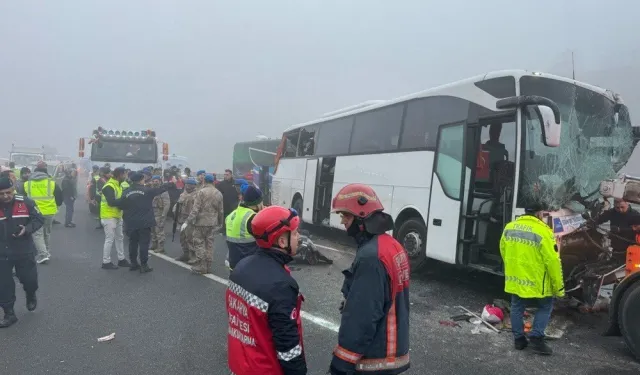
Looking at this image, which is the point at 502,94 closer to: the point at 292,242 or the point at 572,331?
the point at 572,331

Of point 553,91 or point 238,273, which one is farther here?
point 553,91

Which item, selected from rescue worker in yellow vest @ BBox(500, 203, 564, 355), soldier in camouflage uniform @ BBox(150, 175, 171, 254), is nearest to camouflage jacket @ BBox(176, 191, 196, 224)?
soldier in camouflage uniform @ BBox(150, 175, 171, 254)

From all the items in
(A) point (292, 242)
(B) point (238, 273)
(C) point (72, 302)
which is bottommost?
(C) point (72, 302)

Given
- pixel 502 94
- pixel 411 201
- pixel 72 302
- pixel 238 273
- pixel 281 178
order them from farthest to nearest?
pixel 281 178, pixel 411 201, pixel 502 94, pixel 72 302, pixel 238 273

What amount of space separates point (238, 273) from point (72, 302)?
4.76 metres

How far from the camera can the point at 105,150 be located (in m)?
15.9

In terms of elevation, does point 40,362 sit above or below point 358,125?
below

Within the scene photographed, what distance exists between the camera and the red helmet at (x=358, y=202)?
2490 millimetres

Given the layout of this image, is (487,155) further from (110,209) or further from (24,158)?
(24,158)

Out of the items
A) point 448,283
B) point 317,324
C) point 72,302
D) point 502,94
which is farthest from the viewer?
point 448,283

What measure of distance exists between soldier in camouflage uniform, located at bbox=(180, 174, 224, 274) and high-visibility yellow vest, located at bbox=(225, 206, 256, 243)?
8.15ft

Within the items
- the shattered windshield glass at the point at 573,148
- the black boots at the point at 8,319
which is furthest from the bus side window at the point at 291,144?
the black boots at the point at 8,319

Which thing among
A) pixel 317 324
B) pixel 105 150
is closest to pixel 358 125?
pixel 317 324

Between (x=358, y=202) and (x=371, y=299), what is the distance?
0.55m
